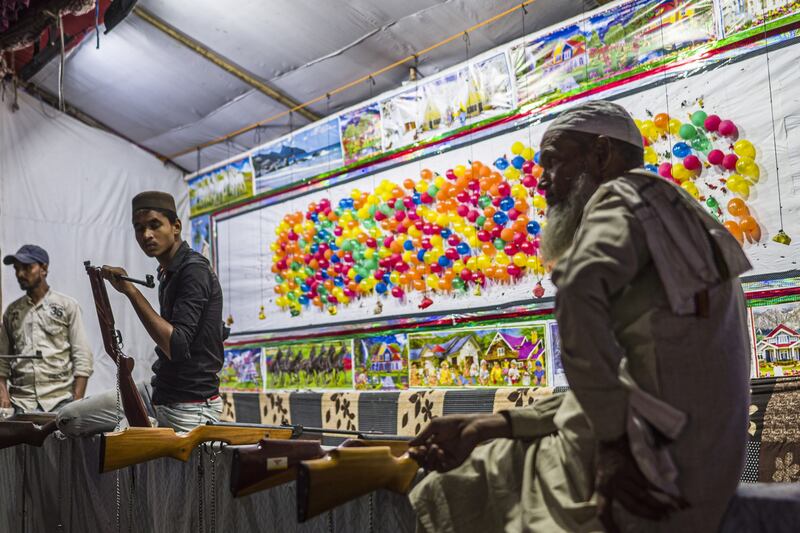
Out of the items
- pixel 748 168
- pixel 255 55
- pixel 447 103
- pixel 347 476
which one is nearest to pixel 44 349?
pixel 255 55

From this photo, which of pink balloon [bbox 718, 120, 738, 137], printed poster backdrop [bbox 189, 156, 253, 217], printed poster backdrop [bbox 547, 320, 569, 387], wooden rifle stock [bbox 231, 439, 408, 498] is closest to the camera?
wooden rifle stock [bbox 231, 439, 408, 498]

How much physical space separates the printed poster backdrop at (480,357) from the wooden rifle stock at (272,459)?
10.4 ft

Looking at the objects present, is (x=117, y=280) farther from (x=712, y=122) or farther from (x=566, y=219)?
(x=712, y=122)

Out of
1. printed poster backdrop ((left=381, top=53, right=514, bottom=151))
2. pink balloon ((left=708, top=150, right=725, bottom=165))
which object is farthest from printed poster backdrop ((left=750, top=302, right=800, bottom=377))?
printed poster backdrop ((left=381, top=53, right=514, bottom=151))

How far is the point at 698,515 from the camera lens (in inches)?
45.9

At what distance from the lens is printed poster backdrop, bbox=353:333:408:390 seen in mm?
5602

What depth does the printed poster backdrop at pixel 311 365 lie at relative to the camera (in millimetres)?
6032

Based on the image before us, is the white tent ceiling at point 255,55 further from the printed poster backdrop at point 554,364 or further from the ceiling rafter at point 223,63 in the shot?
the printed poster backdrop at point 554,364

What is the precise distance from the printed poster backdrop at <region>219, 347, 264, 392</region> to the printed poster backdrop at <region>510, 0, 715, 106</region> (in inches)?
146

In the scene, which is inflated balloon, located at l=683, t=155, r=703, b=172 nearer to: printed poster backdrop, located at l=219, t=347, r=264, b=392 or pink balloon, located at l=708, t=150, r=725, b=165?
pink balloon, located at l=708, t=150, r=725, b=165

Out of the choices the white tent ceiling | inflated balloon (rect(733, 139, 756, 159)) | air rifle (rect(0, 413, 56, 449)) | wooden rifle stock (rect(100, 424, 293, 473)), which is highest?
the white tent ceiling

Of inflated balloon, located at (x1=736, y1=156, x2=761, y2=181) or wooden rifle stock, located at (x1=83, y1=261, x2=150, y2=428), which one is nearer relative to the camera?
wooden rifle stock, located at (x1=83, y1=261, x2=150, y2=428)

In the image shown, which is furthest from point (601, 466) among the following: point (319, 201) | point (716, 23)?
point (319, 201)

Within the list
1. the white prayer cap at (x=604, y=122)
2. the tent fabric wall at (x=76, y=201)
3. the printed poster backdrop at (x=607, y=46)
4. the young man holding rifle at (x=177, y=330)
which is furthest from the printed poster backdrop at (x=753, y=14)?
the tent fabric wall at (x=76, y=201)
